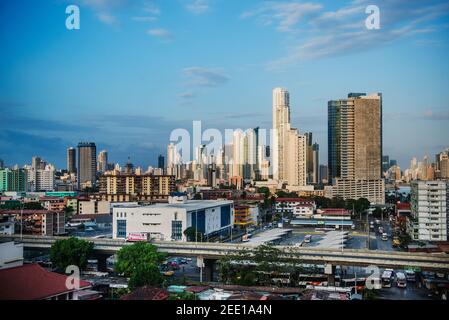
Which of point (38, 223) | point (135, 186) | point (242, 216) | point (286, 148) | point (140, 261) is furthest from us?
point (135, 186)

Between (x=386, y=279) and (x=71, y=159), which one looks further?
(x=71, y=159)

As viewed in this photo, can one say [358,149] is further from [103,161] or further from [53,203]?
[53,203]

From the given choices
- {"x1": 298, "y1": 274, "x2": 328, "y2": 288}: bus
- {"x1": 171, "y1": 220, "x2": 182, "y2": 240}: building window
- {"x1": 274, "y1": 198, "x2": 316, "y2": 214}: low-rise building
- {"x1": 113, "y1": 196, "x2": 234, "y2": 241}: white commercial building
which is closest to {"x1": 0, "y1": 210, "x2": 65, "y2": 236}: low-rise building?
{"x1": 113, "y1": 196, "x2": 234, "y2": 241}: white commercial building

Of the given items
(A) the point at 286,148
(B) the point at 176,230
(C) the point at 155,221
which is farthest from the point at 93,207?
(B) the point at 176,230

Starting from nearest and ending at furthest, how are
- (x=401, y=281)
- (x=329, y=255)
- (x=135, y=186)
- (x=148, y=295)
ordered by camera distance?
(x=148, y=295)
(x=401, y=281)
(x=329, y=255)
(x=135, y=186)

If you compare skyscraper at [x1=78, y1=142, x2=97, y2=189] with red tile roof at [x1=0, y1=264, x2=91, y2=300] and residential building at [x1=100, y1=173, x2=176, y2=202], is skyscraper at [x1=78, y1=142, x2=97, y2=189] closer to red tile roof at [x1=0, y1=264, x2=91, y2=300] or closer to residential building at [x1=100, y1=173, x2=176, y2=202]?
residential building at [x1=100, y1=173, x2=176, y2=202]

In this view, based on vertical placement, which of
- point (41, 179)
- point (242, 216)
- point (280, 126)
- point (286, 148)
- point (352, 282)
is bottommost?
point (352, 282)
